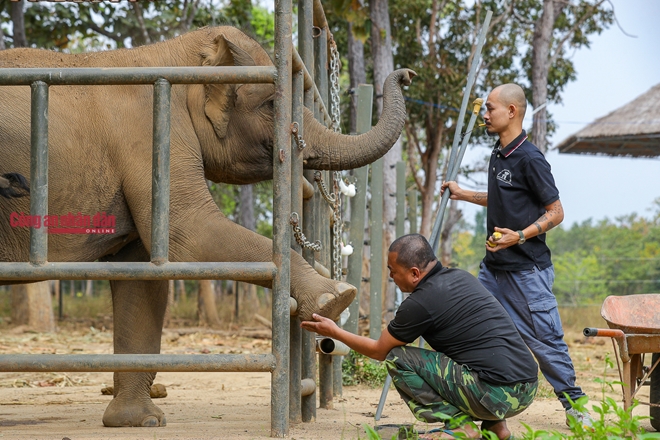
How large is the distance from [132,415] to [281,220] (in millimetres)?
1680

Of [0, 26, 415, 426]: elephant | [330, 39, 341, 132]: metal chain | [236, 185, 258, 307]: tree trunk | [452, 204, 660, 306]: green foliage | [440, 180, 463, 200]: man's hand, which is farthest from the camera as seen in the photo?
[452, 204, 660, 306]: green foliage

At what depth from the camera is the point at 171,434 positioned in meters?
3.59

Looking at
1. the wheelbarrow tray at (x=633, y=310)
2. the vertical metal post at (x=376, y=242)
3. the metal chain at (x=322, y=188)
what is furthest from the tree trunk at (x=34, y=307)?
the wheelbarrow tray at (x=633, y=310)

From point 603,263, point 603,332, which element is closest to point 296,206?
point 603,332

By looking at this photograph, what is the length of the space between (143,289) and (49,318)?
839 cm

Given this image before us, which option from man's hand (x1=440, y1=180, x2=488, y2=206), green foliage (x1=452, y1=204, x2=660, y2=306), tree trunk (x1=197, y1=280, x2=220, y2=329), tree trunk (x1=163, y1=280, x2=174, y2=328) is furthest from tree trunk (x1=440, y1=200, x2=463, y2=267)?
man's hand (x1=440, y1=180, x2=488, y2=206)

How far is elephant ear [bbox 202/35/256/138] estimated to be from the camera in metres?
4.38

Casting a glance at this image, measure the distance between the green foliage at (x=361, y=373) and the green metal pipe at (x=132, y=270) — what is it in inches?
139

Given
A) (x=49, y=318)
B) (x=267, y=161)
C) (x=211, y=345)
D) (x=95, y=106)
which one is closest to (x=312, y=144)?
(x=267, y=161)

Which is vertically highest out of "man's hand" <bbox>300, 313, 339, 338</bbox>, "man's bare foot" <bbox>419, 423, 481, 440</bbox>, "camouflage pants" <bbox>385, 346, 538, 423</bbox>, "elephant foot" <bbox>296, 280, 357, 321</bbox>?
"elephant foot" <bbox>296, 280, 357, 321</bbox>

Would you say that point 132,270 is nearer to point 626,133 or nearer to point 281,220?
point 281,220

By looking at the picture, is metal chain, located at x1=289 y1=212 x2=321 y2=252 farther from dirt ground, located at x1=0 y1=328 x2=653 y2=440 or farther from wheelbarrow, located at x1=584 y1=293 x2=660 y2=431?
wheelbarrow, located at x1=584 y1=293 x2=660 y2=431

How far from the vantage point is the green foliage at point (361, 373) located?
6750 millimetres

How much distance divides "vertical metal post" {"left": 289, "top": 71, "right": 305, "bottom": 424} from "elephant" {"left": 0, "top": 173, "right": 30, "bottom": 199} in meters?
1.26
